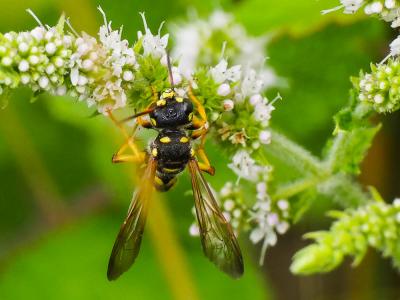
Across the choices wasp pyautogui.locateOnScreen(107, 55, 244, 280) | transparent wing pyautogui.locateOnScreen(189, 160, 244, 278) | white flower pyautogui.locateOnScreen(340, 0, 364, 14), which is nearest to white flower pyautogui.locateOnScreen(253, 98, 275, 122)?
wasp pyautogui.locateOnScreen(107, 55, 244, 280)

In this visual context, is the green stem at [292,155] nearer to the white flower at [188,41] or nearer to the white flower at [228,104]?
the white flower at [228,104]

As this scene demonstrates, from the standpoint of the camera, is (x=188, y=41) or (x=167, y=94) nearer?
(x=167, y=94)

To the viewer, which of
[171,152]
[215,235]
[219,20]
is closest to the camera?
[215,235]

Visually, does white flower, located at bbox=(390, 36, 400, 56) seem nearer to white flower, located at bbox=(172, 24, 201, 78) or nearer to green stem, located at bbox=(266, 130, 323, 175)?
green stem, located at bbox=(266, 130, 323, 175)

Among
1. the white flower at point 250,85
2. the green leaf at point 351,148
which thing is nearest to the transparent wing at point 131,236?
the white flower at point 250,85

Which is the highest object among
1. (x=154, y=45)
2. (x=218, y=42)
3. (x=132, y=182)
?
(x=218, y=42)

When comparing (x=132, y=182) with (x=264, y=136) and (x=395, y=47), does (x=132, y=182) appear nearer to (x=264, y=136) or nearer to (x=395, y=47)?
(x=264, y=136)

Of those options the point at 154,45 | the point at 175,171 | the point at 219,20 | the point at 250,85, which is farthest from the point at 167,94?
the point at 219,20

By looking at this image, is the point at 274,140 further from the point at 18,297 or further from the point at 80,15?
the point at 18,297
